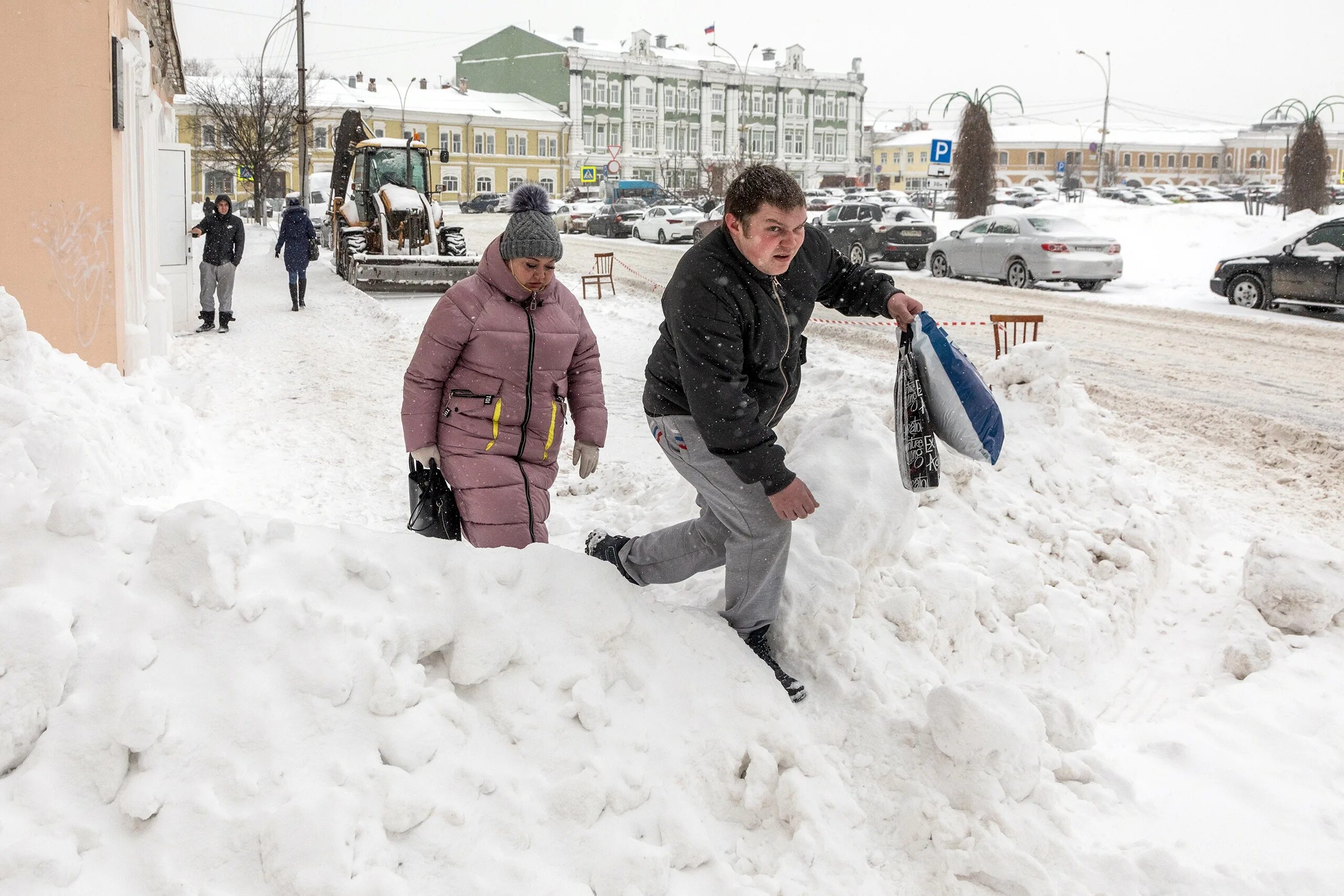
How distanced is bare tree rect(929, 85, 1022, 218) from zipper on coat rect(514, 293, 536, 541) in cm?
3051

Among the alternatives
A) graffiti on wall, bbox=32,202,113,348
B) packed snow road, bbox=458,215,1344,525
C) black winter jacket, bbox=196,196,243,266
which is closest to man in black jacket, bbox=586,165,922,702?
packed snow road, bbox=458,215,1344,525

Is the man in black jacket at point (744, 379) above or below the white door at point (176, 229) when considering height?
below

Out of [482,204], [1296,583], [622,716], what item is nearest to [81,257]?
[622,716]

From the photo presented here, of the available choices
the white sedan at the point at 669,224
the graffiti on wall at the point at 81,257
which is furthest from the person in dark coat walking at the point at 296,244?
the white sedan at the point at 669,224

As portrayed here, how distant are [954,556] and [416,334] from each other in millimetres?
9828

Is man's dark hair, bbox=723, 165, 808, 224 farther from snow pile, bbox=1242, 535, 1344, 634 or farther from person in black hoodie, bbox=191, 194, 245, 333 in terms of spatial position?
person in black hoodie, bbox=191, 194, 245, 333

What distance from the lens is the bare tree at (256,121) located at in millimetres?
38688

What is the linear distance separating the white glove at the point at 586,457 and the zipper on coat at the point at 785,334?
922 mm

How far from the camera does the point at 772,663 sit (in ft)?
11.5

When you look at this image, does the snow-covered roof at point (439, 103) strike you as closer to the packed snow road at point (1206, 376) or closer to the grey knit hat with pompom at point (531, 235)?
the packed snow road at point (1206, 376)

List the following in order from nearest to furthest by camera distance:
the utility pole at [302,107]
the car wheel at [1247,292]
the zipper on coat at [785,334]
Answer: the zipper on coat at [785,334] → the car wheel at [1247,292] → the utility pole at [302,107]

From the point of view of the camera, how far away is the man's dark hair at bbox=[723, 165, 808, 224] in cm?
316

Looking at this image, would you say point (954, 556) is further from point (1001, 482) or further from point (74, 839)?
point (74, 839)

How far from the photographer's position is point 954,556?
473cm
